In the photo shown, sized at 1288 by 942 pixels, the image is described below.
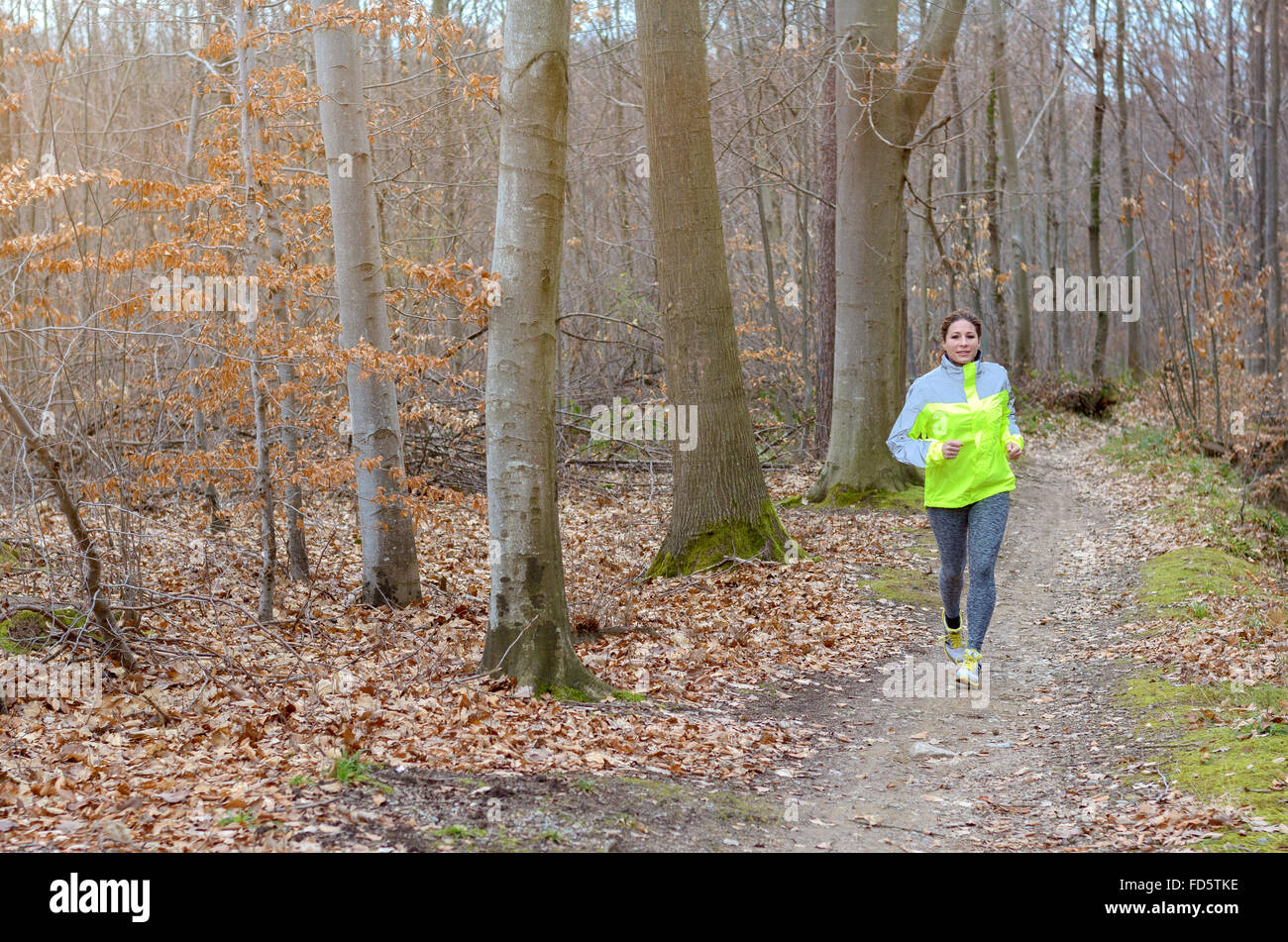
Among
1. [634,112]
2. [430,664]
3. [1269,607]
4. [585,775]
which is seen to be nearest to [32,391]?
[430,664]

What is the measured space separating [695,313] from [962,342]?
12.7 ft

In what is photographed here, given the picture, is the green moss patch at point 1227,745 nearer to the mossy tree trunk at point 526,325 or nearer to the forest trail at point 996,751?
the forest trail at point 996,751

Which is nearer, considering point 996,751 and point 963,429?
point 996,751

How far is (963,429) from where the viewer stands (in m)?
6.42

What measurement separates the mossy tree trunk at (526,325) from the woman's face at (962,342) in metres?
2.43

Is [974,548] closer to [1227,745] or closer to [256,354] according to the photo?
[1227,745]

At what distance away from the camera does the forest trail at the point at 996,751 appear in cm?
461

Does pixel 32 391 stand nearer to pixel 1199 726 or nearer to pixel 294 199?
pixel 294 199

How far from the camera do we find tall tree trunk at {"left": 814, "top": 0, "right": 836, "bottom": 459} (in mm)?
15414

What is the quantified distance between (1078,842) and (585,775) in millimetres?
2089

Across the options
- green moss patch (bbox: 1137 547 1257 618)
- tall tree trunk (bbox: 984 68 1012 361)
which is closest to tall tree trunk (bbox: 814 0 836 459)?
green moss patch (bbox: 1137 547 1257 618)

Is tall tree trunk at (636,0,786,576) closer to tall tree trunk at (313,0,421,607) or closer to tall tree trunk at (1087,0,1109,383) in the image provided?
tall tree trunk at (313,0,421,607)
